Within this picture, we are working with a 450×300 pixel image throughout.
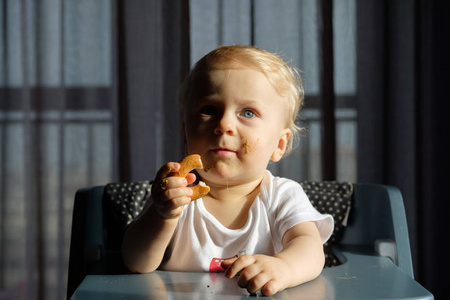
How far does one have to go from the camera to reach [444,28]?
1499 millimetres

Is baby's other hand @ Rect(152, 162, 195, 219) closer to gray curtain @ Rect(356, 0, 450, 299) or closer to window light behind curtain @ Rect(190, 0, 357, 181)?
window light behind curtain @ Rect(190, 0, 357, 181)

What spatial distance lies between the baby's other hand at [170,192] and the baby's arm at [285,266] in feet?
0.38

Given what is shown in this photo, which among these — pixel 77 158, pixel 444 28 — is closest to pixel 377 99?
pixel 444 28

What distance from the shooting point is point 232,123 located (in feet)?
2.56

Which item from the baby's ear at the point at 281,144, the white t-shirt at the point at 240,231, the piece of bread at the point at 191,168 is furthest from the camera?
the baby's ear at the point at 281,144

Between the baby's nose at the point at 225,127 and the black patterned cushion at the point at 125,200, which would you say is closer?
the baby's nose at the point at 225,127

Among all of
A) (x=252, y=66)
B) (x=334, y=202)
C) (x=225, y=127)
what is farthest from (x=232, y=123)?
(x=334, y=202)

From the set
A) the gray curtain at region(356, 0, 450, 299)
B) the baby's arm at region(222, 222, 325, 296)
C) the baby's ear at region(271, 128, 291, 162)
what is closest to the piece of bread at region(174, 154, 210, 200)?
the baby's arm at region(222, 222, 325, 296)

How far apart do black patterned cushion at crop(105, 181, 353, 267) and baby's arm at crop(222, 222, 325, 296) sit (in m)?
0.25

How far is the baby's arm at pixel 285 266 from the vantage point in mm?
592

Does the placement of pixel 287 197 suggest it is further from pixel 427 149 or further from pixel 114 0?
pixel 114 0

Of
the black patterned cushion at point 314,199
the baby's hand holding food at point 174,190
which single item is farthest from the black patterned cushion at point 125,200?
the baby's hand holding food at point 174,190

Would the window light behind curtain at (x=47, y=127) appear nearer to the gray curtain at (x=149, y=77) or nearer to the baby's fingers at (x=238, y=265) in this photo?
the gray curtain at (x=149, y=77)

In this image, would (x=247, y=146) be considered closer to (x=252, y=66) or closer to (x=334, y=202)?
(x=252, y=66)
